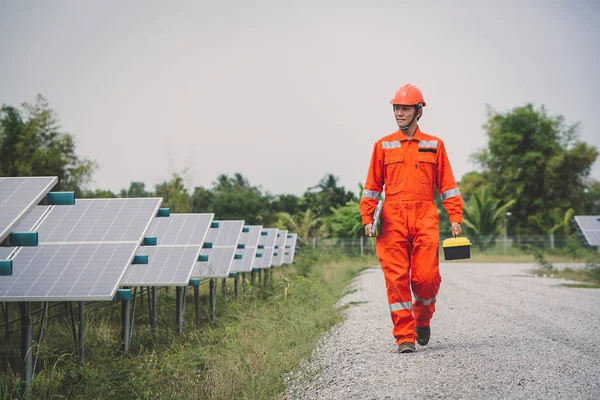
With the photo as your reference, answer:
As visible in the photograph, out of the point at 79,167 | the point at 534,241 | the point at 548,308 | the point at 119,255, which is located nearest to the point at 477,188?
the point at 534,241

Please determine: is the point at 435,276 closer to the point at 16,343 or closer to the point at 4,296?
the point at 4,296

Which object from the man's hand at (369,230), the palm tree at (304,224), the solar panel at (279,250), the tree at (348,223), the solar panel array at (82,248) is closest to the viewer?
the solar panel array at (82,248)

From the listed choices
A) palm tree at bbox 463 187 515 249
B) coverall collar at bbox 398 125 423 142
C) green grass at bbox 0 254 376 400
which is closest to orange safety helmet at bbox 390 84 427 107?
coverall collar at bbox 398 125 423 142

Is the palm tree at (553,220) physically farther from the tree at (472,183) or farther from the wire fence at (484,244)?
the tree at (472,183)

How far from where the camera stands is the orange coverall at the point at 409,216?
19.7 feet

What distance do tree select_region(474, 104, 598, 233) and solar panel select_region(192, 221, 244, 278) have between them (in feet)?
123

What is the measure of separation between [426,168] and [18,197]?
3.60 meters

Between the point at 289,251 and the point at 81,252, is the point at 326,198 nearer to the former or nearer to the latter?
the point at 289,251

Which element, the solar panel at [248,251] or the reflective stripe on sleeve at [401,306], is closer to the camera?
the reflective stripe on sleeve at [401,306]

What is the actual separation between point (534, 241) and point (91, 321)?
124 ft

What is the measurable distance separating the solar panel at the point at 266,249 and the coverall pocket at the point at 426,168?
12816 millimetres

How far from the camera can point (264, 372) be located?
19.6ft

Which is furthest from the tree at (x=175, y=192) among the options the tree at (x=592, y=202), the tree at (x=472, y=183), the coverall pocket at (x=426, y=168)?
the tree at (x=592, y=202)

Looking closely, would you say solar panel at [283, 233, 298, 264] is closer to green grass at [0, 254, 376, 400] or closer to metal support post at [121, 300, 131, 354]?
green grass at [0, 254, 376, 400]
